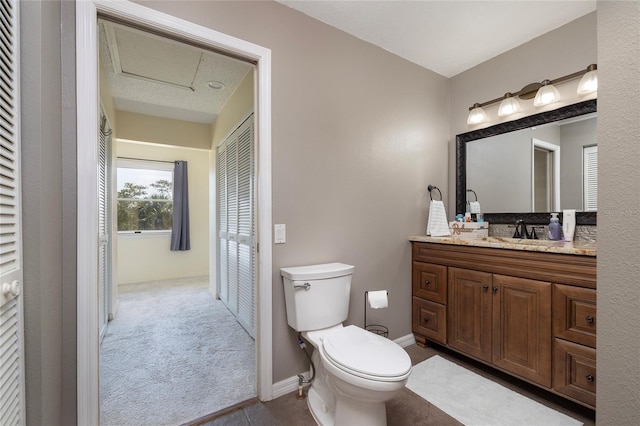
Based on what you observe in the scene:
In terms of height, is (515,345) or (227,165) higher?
(227,165)

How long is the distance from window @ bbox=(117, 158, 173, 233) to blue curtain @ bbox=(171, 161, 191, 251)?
0.63ft

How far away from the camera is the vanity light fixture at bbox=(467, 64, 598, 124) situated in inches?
72.2

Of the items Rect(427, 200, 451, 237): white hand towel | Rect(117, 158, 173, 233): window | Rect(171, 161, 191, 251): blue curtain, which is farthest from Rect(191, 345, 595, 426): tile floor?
Rect(117, 158, 173, 233): window

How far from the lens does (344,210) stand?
6.79ft

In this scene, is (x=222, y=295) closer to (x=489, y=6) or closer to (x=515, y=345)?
(x=515, y=345)

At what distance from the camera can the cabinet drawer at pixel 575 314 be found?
58.2 inches

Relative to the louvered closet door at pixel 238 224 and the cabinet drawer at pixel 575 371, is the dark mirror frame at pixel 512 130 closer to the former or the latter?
the cabinet drawer at pixel 575 371

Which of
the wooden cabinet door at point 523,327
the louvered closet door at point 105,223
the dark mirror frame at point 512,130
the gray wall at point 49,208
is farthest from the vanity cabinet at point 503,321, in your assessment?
the louvered closet door at point 105,223

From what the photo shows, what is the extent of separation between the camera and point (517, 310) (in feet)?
5.80

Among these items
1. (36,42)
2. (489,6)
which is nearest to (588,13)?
(489,6)

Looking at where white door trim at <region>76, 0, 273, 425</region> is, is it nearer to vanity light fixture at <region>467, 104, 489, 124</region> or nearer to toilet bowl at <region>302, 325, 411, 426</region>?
toilet bowl at <region>302, 325, 411, 426</region>

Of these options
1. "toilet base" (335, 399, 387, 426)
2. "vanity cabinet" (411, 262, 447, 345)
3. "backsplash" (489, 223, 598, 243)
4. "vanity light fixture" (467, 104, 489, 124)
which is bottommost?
"toilet base" (335, 399, 387, 426)

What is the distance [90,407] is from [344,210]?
A: 173 cm

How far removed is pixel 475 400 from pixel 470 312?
55cm
